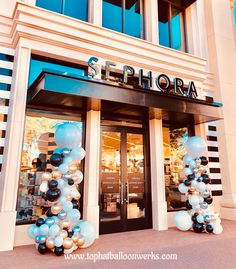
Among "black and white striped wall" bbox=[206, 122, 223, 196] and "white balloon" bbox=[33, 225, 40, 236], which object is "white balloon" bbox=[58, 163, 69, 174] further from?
"black and white striped wall" bbox=[206, 122, 223, 196]

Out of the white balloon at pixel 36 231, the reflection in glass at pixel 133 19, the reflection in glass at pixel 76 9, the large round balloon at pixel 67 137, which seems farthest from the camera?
the reflection in glass at pixel 133 19

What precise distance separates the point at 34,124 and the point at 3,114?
28.4 inches

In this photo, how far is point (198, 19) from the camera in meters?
8.96

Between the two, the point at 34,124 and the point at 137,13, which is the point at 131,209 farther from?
the point at 137,13

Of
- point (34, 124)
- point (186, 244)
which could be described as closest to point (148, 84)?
point (34, 124)

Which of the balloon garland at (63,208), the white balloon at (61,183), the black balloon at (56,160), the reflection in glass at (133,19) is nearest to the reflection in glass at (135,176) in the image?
the balloon garland at (63,208)

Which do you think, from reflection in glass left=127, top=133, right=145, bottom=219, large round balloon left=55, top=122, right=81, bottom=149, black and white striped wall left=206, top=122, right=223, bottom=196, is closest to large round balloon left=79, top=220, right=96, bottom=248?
large round balloon left=55, top=122, right=81, bottom=149

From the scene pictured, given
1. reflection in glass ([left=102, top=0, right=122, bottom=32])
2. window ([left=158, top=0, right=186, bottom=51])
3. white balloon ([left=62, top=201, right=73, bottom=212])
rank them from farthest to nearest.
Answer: window ([left=158, top=0, right=186, bottom=51]), reflection in glass ([left=102, top=0, right=122, bottom=32]), white balloon ([left=62, top=201, right=73, bottom=212])

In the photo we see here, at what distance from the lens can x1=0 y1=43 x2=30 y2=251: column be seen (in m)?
4.35

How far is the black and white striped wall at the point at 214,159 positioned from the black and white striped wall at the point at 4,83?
6674mm

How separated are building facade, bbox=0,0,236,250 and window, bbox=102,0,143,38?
0.04m

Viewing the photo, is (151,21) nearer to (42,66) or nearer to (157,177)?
(42,66)

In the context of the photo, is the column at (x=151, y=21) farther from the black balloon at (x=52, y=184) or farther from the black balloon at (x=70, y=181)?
the black balloon at (x=52, y=184)

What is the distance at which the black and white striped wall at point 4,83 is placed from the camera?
16.6ft
